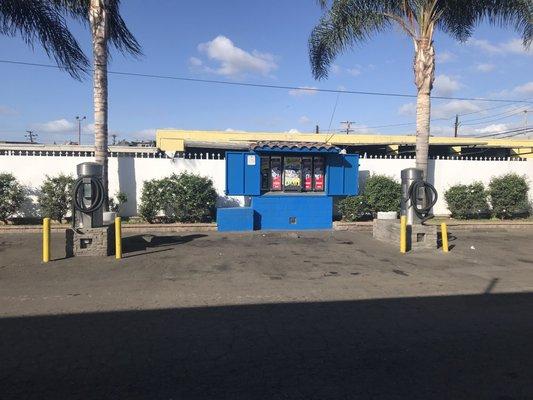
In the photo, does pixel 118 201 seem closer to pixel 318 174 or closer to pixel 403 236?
pixel 318 174

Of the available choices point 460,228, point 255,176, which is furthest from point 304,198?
point 460,228

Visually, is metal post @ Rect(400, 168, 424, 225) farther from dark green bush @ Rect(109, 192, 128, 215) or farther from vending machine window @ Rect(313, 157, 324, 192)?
dark green bush @ Rect(109, 192, 128, 215)

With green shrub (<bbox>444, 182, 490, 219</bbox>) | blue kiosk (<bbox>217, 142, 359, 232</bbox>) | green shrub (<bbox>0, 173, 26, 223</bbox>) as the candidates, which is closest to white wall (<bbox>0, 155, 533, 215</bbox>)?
green shrub (<bbox>0, 173, 26, 223</bbox>)

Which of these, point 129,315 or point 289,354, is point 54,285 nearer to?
point 129,315

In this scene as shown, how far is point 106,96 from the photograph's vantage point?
500 inches

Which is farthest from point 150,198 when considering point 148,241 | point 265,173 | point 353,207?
point 353,207

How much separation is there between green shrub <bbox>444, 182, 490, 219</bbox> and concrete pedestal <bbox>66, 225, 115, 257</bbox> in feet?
38.2

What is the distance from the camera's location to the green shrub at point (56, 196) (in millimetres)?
12867

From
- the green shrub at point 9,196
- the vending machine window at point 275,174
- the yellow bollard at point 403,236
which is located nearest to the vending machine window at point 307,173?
the vending machine window at point 275,174

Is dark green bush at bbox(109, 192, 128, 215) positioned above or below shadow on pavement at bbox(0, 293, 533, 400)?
above

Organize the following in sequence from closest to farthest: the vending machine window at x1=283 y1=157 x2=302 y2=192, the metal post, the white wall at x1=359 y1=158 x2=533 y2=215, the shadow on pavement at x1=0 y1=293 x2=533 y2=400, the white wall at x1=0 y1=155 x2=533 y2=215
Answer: the shadow on pavement at x1=0 y1=293 x2=533 y2=400, the metal post, the white wall at x1=0 y1=155 x2=533 y2=215, the vending machine window at x1=283 y1=157 x2=302 y2=192, the white wall at x1=359 y1=158 x2=533 y2=215

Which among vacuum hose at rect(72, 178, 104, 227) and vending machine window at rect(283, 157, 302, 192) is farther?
vending machine window at rect(283, 157, 302, 192)

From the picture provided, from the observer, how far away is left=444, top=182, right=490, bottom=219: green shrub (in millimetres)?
15391

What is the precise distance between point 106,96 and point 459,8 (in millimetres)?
10786
